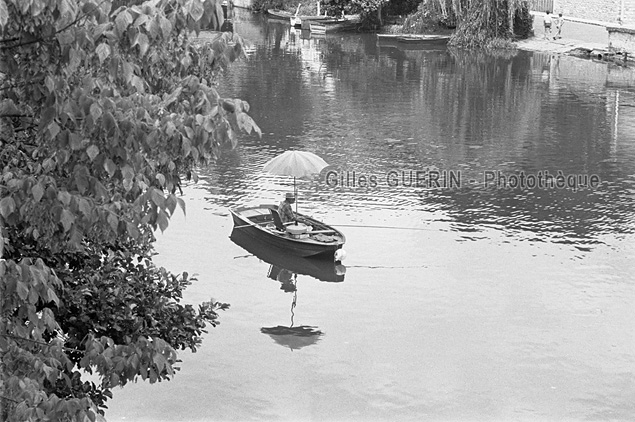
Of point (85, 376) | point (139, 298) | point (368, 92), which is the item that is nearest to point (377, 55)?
point (368, 92)

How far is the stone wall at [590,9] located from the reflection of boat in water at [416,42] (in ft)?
27.2

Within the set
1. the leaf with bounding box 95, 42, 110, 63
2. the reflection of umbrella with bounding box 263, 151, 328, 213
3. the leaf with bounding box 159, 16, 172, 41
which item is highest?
the leaf with bounding box 159, 16, 172, 41

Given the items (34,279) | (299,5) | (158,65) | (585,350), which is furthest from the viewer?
(299,5)

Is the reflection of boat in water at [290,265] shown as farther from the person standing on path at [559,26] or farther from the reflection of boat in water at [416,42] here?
the person standing on path at [559,26]

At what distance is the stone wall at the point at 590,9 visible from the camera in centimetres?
6175

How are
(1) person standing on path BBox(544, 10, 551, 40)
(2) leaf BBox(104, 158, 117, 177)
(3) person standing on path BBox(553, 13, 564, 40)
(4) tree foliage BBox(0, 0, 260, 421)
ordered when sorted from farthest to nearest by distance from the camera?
1. (1) person standing on path BBox(544, 10, 551, 40)
2. (3) person standing on path BBox(553, 13, 564, 40)
3. (2) leaf BBox(104, 158, 117, 177)
4. (4) tree foliage BBox(0, 0, 260, 421)

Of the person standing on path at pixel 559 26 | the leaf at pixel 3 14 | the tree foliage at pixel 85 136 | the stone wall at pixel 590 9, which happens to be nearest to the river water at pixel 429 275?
the tree foliage at pixel 85 136

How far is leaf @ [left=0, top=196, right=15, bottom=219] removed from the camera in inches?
286

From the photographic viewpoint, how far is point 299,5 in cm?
8456

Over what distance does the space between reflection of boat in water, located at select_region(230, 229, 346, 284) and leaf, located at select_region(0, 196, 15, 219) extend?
556 inches

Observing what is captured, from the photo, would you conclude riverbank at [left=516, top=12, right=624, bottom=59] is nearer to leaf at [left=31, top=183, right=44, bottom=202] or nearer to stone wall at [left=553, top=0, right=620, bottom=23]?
stone wall at [left=553, top=0, right=620, bottom=23]

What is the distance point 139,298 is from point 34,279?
3.86m

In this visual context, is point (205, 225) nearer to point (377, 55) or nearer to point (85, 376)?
point (85, 376)

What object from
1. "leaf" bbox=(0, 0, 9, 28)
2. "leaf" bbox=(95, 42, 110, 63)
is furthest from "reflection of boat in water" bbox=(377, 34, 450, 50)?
"leaf" bbox=(0, 0, 9, 28)
